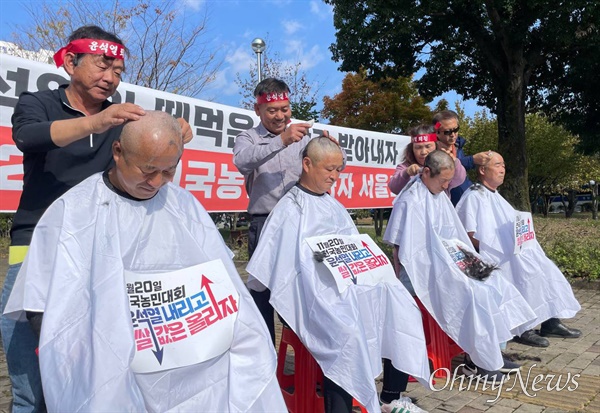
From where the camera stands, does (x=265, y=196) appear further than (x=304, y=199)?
Yes

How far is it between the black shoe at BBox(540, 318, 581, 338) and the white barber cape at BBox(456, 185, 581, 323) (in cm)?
74

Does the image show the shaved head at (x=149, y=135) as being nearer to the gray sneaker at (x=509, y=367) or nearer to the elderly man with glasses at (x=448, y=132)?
the elderly man with glasses at (x=448, y=132)

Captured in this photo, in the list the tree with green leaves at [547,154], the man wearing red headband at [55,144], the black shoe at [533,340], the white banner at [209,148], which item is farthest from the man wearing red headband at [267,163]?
the tree with green leaves at [547,154]

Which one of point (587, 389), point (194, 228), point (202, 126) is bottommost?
point (587, 389)

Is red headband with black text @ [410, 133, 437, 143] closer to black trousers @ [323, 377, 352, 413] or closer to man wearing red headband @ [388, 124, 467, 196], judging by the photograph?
man wearing red headband @ [388, 124, 467, 196]

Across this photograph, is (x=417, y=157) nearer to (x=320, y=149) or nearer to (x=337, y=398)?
(x=320, y=149)

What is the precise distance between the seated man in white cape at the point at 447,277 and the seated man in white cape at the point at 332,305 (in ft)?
1.89

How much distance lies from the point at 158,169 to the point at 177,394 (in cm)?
73

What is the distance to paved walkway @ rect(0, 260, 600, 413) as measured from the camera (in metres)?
3.28

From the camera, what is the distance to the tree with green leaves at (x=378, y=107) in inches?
1006

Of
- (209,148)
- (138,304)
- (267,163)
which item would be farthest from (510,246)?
(209,148)

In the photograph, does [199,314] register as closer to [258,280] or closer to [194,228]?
[194,228]

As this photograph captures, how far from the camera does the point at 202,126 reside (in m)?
6.23

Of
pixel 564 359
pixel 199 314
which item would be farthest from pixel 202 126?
pixel 199 314
